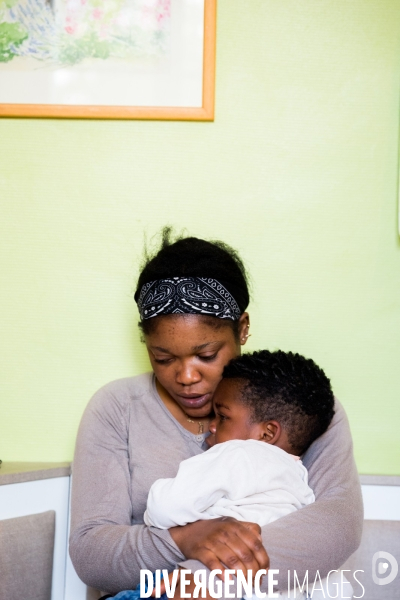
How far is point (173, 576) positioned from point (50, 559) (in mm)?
787

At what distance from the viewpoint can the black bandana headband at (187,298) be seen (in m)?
1.60

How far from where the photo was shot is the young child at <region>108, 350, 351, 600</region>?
1.34m

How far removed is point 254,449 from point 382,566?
2.75 feet

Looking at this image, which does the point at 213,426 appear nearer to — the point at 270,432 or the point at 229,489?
the point at 270,432

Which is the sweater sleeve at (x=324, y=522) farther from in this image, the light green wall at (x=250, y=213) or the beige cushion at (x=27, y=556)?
the beige cushion at (x=27, y=556)

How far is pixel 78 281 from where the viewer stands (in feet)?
6.83

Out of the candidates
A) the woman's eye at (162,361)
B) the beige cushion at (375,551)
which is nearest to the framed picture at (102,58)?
the woman's eye at (162,361)

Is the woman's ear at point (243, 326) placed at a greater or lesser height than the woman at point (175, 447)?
greater

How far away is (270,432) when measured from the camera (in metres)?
1.52

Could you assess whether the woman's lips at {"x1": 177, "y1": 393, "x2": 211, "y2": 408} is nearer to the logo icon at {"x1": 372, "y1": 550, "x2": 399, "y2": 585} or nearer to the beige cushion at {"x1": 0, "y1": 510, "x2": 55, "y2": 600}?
the beige cushion at {"x1": 0, "y1": 510, "x2": 55, "y2": 600}

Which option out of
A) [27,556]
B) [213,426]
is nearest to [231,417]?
[213,426]

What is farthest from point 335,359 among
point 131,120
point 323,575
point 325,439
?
point 131,120

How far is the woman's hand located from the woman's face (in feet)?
1.21

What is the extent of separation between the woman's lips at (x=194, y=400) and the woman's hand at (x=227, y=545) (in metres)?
0.36
